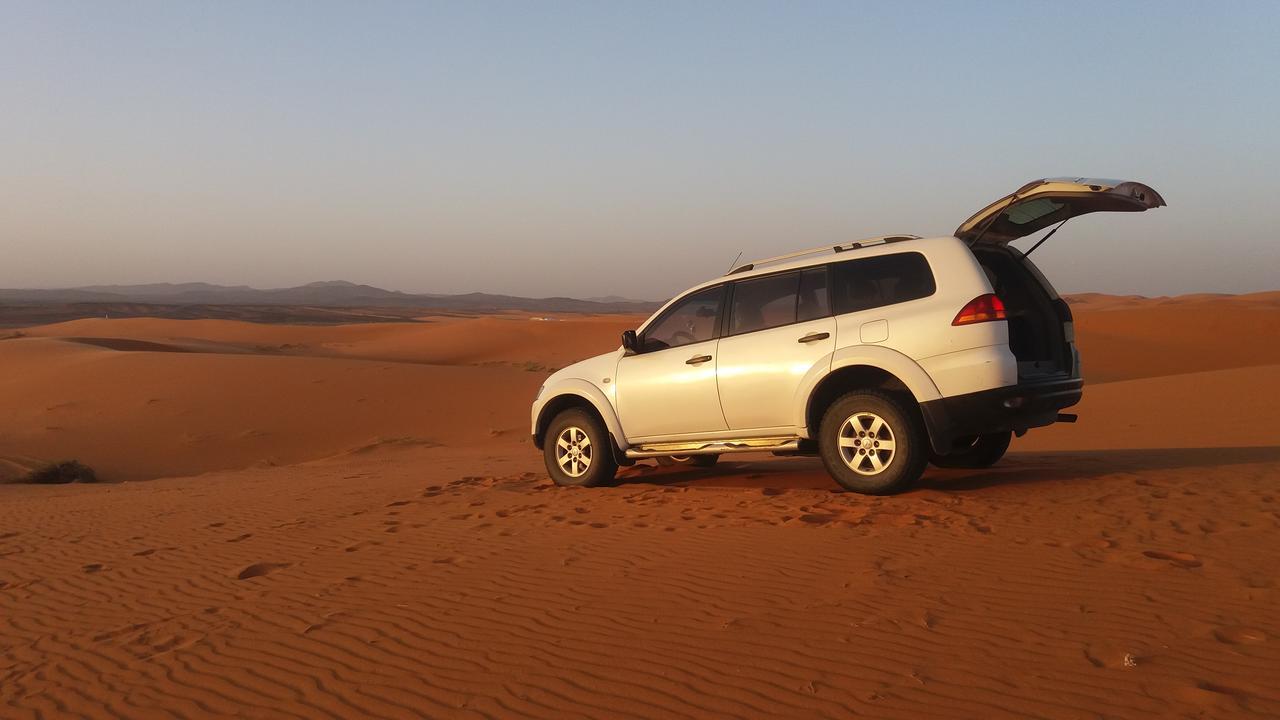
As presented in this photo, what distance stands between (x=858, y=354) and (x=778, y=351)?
69 cm

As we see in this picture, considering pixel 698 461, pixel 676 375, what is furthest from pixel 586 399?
pixel 698 461

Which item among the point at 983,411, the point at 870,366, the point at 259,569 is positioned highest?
the point at 870,366

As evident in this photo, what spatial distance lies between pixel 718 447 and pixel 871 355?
5.24 ft

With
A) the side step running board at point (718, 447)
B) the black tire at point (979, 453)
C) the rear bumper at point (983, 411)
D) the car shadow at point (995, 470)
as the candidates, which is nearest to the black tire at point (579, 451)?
the side step running board at point (718, 447)

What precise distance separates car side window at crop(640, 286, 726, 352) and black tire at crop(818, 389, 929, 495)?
1397 millimetres

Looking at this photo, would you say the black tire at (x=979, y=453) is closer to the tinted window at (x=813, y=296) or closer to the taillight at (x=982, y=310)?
the tinted window at (x=813, y=296)

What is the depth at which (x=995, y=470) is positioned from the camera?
27.1ft

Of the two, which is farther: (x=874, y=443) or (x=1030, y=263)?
(x=1030, y=263)

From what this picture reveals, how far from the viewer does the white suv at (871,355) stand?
254 inches

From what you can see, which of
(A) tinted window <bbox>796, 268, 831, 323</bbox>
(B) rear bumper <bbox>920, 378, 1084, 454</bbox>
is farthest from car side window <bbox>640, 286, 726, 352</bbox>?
(B) rear bumper <bbox>920, 378, 1084, 454</bbox>

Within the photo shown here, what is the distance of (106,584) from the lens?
19.9ft

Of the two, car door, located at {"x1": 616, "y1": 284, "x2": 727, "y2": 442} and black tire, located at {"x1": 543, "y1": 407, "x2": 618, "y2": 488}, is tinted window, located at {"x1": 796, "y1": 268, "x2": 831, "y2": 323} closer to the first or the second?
car door, located at {"x1": 616, "y1": 284, "x2": 727, "y2": 442}

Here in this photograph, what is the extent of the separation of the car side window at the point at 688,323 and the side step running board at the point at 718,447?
2.82ft

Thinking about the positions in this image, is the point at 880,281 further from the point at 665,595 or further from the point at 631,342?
the point at 665,595
